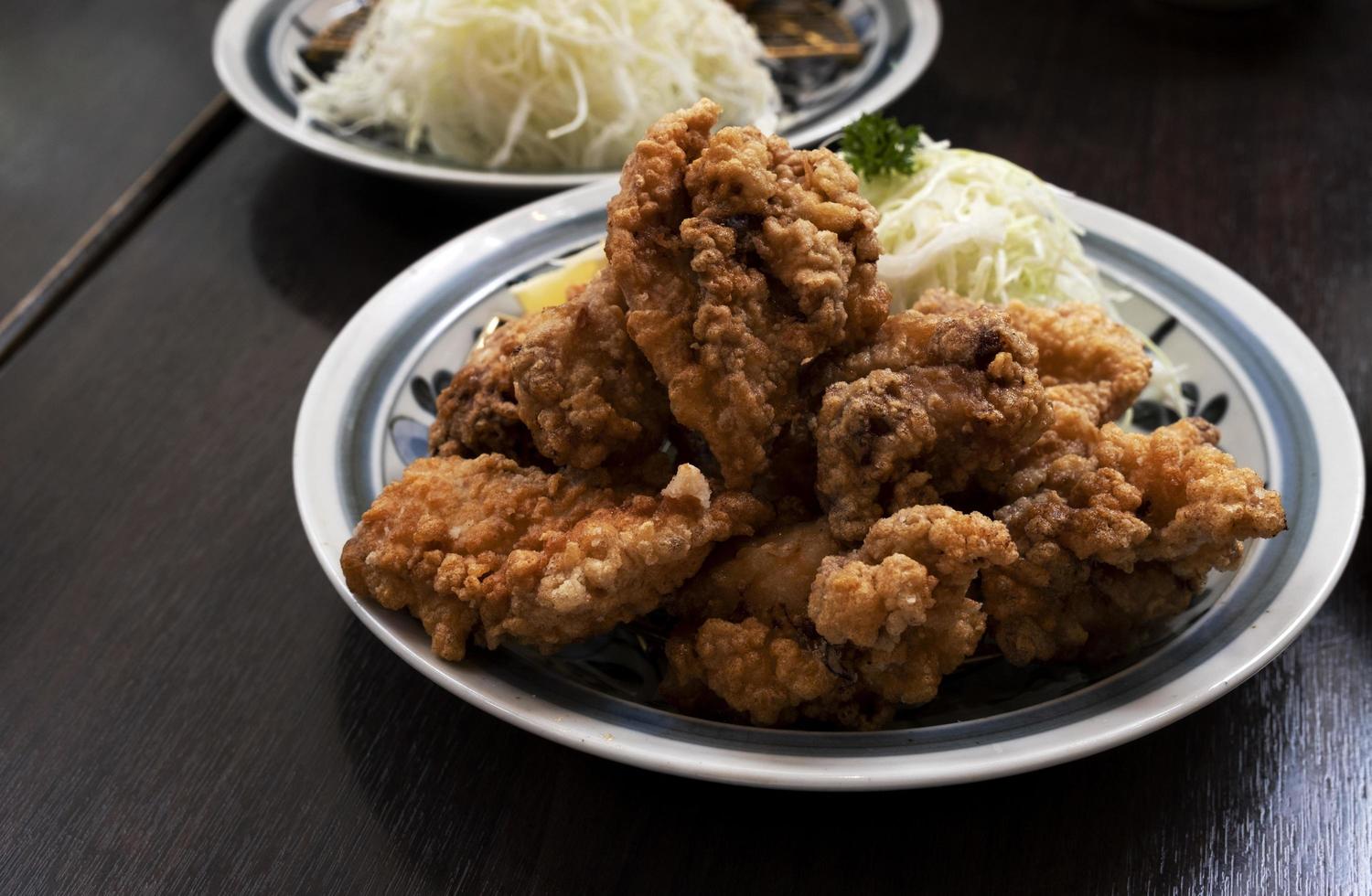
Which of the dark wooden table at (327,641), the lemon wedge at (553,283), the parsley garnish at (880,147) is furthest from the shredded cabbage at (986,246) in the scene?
the dark wooden table at (327,641)

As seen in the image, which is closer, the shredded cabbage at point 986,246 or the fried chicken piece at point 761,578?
the fried chicken piece at point 761,578

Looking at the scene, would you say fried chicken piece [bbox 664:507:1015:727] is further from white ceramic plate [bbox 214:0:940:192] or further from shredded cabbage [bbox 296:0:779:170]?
shredded cabbage [bbox 296:0:779:170]

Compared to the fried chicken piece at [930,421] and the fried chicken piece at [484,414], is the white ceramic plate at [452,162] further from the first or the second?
the fried chicken piece at [930,421]

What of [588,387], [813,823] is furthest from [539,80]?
[813,823]

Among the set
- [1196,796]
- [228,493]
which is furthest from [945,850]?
[228,493]

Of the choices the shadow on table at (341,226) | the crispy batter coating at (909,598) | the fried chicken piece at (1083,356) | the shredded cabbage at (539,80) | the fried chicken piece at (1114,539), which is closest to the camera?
the crispy batter coating at (909,598)

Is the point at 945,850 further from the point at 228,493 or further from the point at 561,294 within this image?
the point at 228,493

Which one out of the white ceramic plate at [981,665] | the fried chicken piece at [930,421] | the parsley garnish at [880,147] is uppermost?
the fried chicken piece at [930,421]
